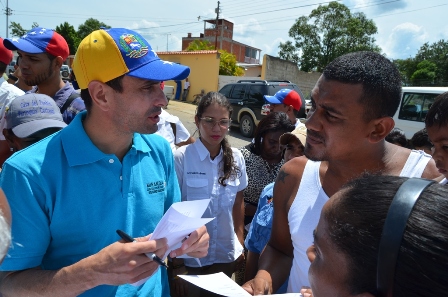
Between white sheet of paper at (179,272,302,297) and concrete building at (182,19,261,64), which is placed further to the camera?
concrete building at (182,19,261,64)

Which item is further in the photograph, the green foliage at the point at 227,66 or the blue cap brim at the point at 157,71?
the green foliage at the point at 227,66

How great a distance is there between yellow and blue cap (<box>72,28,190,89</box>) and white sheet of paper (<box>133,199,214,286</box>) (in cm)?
63

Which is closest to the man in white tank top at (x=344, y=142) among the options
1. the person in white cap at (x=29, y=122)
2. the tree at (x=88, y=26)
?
the person in white cap at (x=29, y=122)

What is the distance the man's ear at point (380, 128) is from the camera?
1509mm

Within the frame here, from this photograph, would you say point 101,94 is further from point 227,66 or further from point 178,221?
point 227,66

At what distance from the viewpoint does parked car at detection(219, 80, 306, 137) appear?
1189 cm

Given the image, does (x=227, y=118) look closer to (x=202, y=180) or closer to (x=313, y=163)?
(x=202, y=180)

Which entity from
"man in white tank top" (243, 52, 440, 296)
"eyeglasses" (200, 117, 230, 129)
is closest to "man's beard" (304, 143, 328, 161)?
"man in white tank top" (243, 52, 440, 296)

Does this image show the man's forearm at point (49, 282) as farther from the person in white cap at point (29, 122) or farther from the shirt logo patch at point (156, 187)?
A: the person in white cap at point (29, 122)

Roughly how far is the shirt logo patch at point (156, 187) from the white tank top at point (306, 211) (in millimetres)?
633

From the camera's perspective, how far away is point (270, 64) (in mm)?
21828

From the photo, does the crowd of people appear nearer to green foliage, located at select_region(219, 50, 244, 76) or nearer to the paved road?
the paved road

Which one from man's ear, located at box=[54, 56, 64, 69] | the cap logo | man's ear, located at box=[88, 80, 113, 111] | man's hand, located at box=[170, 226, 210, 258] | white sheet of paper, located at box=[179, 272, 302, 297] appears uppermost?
the cap logo

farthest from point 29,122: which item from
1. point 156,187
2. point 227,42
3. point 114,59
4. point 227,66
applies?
point 227,42
